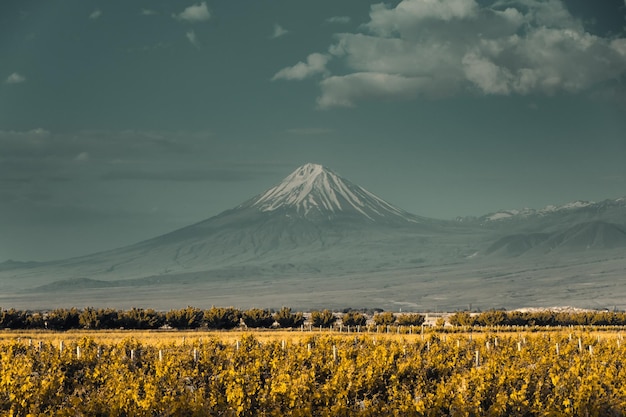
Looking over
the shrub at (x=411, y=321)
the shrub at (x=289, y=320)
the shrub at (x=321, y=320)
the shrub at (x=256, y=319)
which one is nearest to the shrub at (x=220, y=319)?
the shrub at (x=256, y=319)

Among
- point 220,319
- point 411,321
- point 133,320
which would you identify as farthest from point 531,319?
point 133,320

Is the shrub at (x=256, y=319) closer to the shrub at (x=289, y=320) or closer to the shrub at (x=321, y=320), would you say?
the shrub at (x=289, y=320)

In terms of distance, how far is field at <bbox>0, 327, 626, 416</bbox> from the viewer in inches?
1101

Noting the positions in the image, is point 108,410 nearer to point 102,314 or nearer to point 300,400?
point 300,400

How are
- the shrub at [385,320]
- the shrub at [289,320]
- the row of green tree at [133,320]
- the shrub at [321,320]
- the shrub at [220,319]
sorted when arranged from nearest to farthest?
the row of green tree at [133,320] → the shrub at [220,319] → the shrub at [289,320] → the shrub at [321,320] → the shrub at [385,320]

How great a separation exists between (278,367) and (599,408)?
12.7m

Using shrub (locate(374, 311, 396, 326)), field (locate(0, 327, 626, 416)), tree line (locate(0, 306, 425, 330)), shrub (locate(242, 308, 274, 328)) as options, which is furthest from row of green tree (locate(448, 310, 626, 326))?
field (locate(0, 327, 626, 416))

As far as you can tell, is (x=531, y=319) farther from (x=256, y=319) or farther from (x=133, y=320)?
(x=133, y=320)

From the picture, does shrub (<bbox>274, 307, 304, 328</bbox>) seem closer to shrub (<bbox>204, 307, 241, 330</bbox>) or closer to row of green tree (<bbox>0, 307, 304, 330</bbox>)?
row of green tree (<bbox>0, 307, 304, 330</bbox>)

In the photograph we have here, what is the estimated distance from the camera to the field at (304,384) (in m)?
28.0

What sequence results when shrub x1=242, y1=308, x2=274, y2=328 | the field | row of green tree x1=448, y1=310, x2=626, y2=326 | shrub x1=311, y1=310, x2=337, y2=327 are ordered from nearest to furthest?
1. the field
2. shrub x1=242, y1=308, x2=274, y2=328
3. shrub x1=311, y1=310, x2=337, y2=327
4. row of green tree x1=448, y1=310, x2=626, y2=326

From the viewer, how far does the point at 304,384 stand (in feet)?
97.0

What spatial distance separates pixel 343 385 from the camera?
30.6 m

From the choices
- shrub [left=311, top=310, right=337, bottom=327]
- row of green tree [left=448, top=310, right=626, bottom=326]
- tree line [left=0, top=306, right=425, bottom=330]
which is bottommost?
row of green tree [left=448, top=310, right=626, bottom=326]
